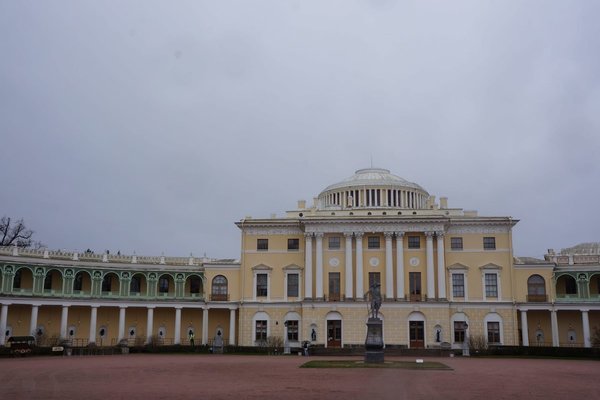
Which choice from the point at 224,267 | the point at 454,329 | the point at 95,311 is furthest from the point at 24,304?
the point at 454,329

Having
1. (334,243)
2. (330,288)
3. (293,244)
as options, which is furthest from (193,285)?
(334,243)

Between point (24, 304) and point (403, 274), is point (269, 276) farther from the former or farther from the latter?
point (24, 304)

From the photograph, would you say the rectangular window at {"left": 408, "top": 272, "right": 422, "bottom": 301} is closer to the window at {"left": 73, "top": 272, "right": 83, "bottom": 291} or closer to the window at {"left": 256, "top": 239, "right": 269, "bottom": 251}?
the window at {"left": 256, "top": 239, "right": 269, "bottom": 251}

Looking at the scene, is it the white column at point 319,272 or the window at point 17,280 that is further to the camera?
the white column at point 319,272

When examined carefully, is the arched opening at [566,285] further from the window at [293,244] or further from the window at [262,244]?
the window at [262,244]

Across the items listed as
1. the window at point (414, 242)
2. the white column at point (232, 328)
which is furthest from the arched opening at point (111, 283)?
the window at point (414, 242)

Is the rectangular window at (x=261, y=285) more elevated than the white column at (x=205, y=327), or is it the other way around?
the rectangular window at (x=261, y=285)

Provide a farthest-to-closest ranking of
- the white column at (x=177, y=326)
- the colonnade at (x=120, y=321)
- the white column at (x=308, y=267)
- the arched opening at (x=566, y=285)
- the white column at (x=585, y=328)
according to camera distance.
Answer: the white column at (x=177, y=326), the arched opening at (x=566, y=285), the white column at (x=308, y=267), the white column at (x=585, y=328), the colonnade at (x=120, y=321)

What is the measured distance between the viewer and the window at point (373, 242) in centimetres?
6560

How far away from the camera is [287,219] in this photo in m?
67.8

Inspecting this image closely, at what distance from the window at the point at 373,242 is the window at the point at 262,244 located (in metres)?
10.9

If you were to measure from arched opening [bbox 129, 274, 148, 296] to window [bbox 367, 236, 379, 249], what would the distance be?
2437 cm

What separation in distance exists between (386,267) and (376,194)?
36.2ft

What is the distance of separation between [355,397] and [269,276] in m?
45.3
